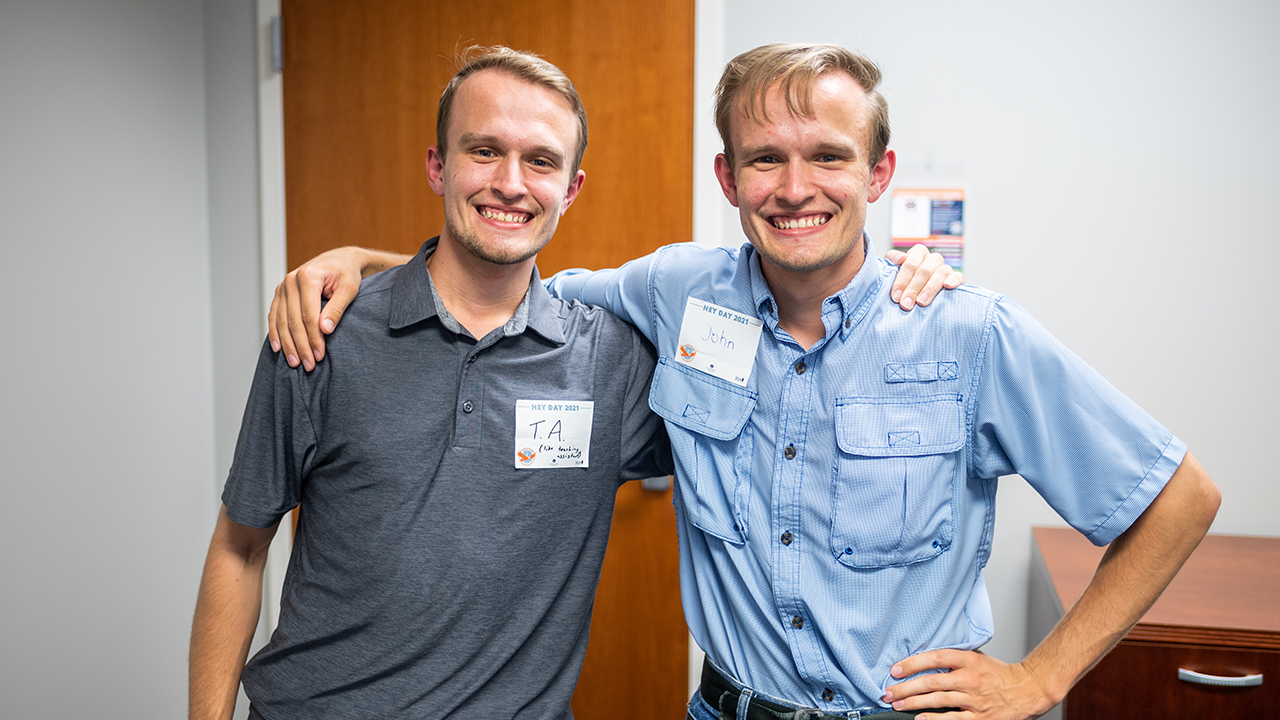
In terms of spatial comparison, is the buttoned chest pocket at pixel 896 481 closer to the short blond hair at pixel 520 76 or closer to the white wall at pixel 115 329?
the short blond hair at pixel 520 76

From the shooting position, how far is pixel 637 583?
219 cm

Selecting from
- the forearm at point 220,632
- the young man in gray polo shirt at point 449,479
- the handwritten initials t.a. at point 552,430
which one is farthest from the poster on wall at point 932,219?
the forearm at point 220,632

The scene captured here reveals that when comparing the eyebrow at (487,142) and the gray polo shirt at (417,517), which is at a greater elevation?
the eyebrow at (487,142)

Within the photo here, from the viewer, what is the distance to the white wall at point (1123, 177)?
198cm

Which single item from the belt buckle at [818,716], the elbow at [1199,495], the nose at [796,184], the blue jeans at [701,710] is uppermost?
the nose at [796,184]

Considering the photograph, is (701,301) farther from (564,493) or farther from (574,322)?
(564,493)

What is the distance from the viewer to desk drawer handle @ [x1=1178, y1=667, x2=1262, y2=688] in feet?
4.99

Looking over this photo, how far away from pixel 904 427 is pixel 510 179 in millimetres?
691

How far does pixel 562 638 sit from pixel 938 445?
634 millimetres

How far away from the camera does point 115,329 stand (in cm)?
196

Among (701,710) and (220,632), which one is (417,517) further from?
(701,710)

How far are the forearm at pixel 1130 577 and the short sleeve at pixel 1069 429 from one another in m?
0.03

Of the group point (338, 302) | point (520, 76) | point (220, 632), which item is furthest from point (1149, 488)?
point (220, 632)

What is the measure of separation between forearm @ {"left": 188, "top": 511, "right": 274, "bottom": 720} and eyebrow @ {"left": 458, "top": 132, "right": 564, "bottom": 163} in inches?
28.5
